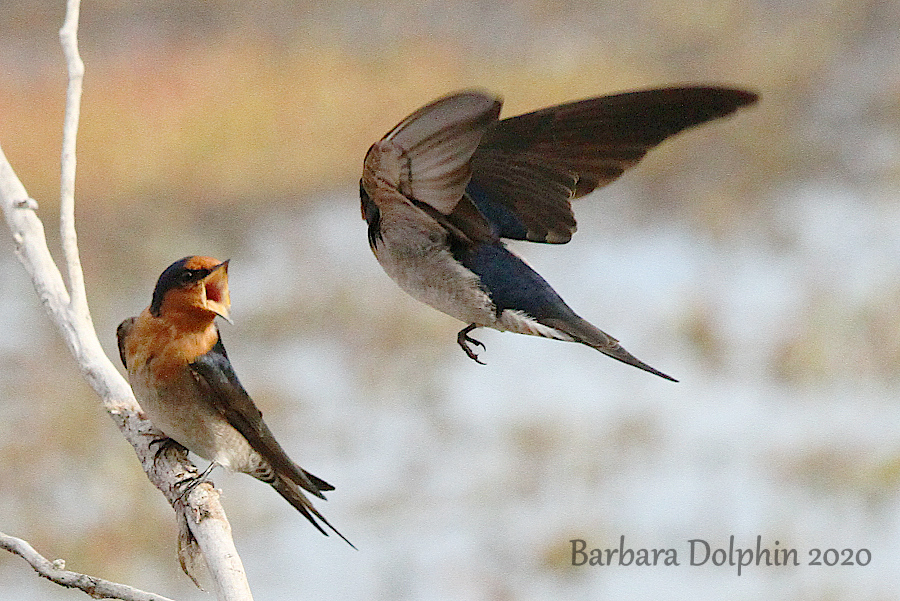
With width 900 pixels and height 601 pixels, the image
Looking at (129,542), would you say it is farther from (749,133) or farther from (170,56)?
(749,133)

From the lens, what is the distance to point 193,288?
667mm

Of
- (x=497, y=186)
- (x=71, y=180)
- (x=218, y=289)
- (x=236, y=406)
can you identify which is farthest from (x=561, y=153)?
(x=71, y=180)

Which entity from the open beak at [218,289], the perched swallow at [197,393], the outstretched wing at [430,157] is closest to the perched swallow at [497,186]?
the outstretched wing at [430,157]

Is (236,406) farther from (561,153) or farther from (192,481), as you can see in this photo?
(561,153)

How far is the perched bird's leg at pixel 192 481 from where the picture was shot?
71 centimetres

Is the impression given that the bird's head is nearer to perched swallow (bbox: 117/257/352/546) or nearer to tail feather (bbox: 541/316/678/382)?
perched swallow (bbox: 117/257/352/546)

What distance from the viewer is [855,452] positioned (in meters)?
1.79

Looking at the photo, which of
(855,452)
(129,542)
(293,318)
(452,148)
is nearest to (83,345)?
(452,148)

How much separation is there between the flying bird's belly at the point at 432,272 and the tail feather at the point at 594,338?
4 cm

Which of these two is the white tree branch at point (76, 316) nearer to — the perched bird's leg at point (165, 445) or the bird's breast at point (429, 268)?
the perched bird's leg at point (165, 445)

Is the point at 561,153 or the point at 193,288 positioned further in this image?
the point at 193,288

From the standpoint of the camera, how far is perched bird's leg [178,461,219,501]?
0.71m

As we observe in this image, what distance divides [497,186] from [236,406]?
0.98 ft

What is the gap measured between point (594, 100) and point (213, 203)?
4.94 feet
